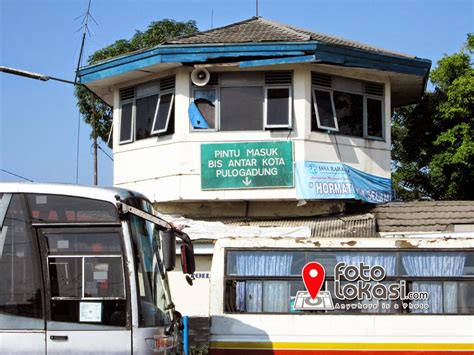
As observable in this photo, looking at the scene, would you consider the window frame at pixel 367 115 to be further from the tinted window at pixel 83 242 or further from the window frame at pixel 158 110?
the tinted window at pixel 83 242

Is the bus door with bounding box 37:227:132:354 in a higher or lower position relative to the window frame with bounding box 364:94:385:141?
lower

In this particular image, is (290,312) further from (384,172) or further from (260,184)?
(384,172)

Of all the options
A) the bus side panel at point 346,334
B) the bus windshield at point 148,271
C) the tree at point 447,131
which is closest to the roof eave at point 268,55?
the tree at point 447,131

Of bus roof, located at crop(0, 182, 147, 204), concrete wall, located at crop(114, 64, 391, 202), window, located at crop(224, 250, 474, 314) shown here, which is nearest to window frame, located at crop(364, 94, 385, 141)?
concrete wall, located at crop(114, 64, 391, 202)

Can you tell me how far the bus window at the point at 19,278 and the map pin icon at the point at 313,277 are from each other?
13.5ft

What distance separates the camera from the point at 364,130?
18.2 metres

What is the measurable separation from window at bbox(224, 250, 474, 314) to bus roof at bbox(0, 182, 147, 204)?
3.26 meters

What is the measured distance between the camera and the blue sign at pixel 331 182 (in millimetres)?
16828

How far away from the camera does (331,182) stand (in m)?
17.1

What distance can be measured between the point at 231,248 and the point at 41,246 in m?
3.62

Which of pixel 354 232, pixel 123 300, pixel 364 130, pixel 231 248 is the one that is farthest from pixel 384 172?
pixel 123 300

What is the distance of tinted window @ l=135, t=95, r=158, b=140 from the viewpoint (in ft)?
59.6

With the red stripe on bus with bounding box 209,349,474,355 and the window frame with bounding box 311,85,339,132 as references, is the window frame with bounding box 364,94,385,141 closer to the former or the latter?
the window frame with bounding box 311,85,339,132

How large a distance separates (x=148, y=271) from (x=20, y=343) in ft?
4.91
